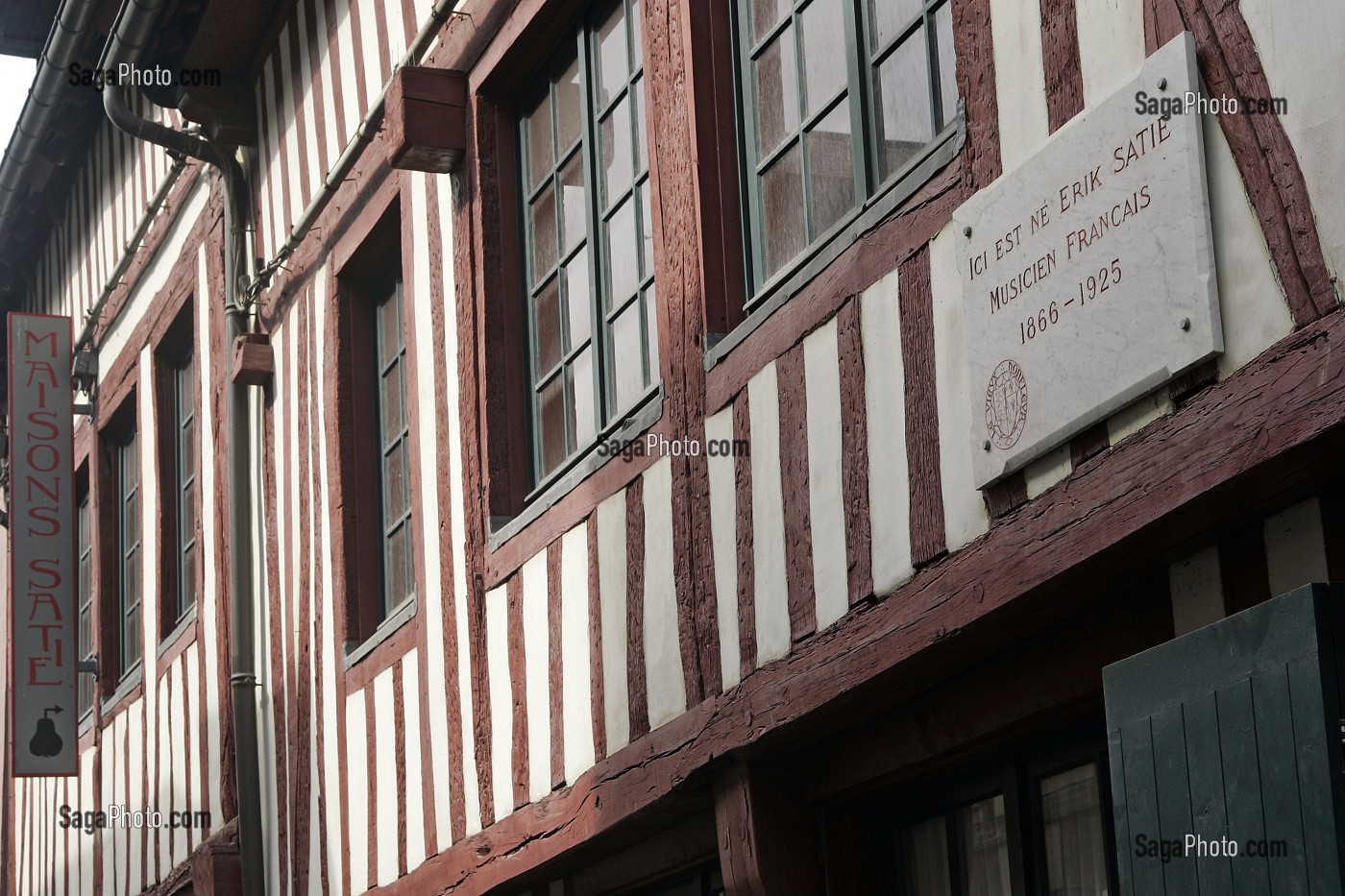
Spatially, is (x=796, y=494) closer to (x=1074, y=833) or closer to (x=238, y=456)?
(x=1074, y=833)

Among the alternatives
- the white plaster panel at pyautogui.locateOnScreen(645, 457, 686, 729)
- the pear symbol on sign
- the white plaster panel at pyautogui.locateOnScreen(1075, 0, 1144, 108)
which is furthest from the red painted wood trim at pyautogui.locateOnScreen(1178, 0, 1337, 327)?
the pear symbol on sign

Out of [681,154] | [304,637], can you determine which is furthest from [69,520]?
[681,154]

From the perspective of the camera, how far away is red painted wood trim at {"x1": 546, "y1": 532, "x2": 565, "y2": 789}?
5.73m

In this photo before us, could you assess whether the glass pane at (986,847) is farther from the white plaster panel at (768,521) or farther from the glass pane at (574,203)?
the glass pane at (574,203)

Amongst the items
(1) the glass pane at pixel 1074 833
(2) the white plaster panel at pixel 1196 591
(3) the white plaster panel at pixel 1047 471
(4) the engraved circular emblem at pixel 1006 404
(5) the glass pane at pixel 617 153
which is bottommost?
(1) the glass pane at pixel 1074 833

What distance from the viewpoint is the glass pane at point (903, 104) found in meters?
4.41

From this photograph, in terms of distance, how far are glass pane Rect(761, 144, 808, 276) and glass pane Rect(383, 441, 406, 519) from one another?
2.55m

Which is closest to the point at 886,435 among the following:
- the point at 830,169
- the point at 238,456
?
the point at 830,169

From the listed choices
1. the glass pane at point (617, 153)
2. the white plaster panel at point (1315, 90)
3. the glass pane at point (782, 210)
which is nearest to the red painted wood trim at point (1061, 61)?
the white plaster panel at point (1315, 90)

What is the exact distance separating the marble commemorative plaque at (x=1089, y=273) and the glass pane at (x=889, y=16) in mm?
658

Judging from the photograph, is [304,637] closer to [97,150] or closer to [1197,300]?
[97,150]

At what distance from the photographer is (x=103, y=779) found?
10.5m

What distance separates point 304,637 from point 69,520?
3.04m

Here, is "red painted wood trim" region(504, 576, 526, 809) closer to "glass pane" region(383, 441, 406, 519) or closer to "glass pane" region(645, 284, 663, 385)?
"glass pane" region(645, 284, 663, 385)
